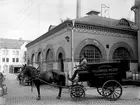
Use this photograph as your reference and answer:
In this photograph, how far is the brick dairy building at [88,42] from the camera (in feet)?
47.7

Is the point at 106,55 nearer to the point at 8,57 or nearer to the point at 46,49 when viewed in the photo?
the point at 46,49

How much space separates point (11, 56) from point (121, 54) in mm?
40917

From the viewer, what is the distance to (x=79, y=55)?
48.2 feet

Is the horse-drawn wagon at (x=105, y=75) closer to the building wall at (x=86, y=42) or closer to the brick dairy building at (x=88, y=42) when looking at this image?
the brick dairy building at (x=88, y=42)

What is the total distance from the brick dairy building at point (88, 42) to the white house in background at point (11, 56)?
3450 cm

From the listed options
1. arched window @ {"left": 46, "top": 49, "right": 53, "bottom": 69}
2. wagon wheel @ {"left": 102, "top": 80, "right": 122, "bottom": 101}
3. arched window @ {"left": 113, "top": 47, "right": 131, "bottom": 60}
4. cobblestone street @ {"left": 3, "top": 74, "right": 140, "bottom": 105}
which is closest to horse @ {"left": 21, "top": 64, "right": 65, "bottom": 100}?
cobblestone street @ {"left": 3, "top": 74, "right": 140, "bottom": 105}

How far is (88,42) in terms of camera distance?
15062 mm

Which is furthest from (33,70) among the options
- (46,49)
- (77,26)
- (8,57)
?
(8,57)

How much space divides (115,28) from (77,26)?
3.95 meters

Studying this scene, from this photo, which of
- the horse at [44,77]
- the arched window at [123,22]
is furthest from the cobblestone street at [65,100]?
the arched window at [123,22]

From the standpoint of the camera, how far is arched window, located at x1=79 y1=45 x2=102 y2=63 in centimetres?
1525

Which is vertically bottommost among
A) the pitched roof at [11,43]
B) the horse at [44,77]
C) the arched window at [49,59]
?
the horse at [44,77]

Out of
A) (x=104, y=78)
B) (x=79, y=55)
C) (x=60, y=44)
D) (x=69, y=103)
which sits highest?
(x=60, y=44)

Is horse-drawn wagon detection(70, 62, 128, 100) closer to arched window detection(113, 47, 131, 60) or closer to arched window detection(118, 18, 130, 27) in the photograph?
Result: arched window detection(113, 47, 131, 60)
